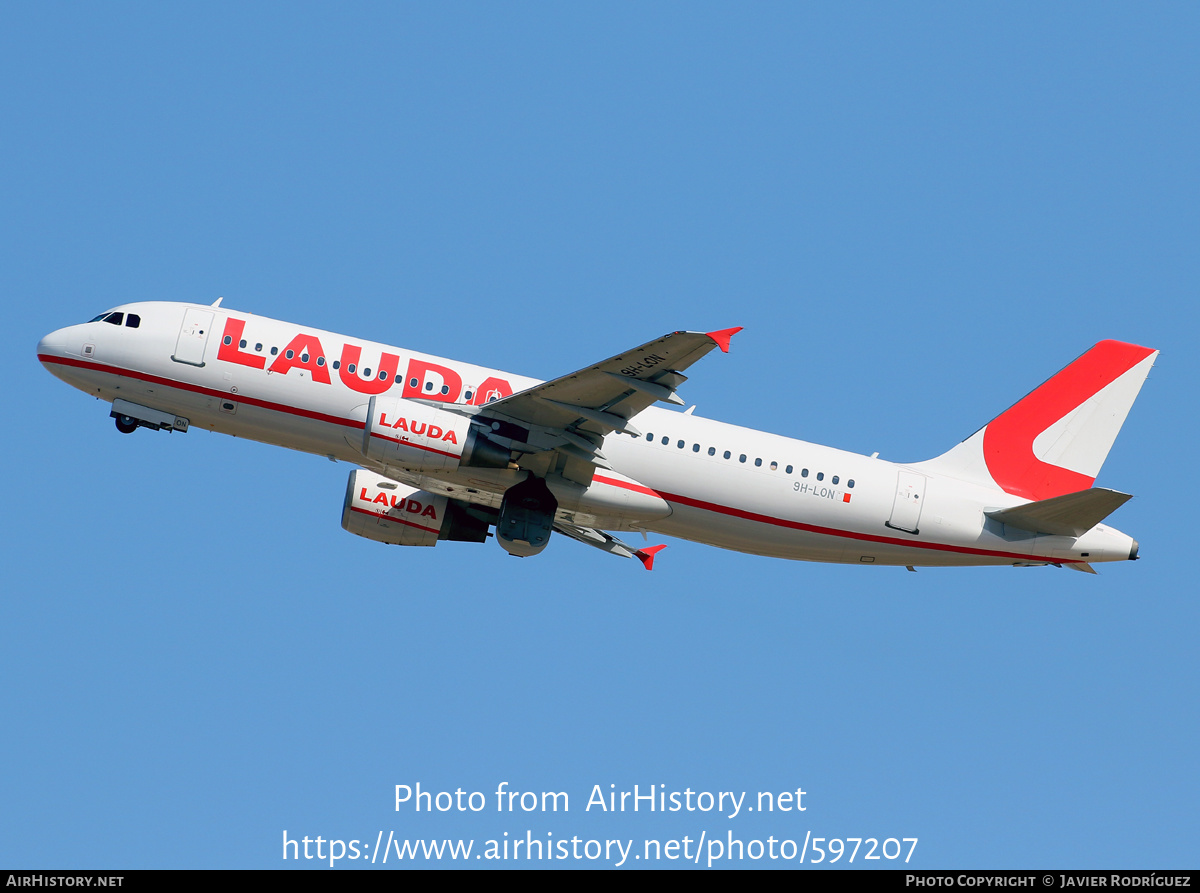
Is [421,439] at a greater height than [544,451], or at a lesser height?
lesser

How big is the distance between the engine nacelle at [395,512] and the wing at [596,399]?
573cm

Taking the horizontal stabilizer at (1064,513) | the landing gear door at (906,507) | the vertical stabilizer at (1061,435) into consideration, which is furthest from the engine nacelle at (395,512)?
the horizontal stabilizer at (1064,513)

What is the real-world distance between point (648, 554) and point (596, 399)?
8474 millimetres

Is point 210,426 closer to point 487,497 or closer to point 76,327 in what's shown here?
point 76,327

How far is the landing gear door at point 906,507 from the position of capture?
112 feet

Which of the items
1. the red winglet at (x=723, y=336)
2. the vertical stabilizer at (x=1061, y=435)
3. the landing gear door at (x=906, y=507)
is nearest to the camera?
the red winglet at (x=723, y=336)

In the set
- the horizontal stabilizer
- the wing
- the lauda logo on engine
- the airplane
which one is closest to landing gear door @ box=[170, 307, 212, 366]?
the airplane

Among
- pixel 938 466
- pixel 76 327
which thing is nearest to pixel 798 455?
pixel 938 466

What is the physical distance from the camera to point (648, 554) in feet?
124

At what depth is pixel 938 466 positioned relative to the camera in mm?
36188

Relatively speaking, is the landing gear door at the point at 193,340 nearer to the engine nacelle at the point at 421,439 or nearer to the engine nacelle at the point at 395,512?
the engine nacelle at the point at 421,439

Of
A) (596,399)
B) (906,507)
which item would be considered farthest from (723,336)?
(906,507)

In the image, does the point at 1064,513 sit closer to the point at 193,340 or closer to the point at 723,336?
the point at 723,336

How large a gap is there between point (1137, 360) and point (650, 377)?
1605cm
